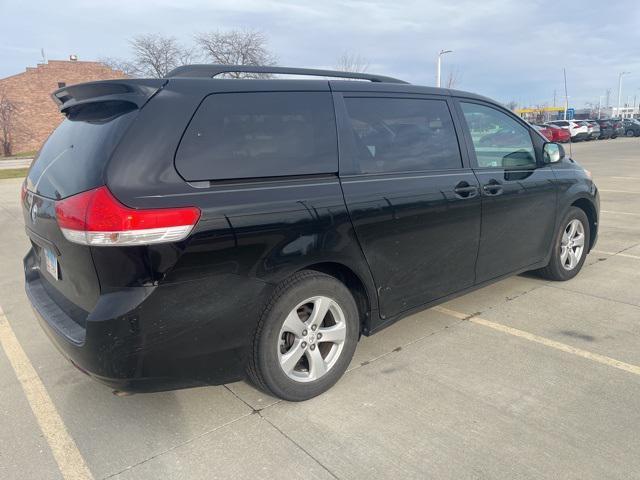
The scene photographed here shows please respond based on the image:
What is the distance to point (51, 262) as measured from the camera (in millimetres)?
2816

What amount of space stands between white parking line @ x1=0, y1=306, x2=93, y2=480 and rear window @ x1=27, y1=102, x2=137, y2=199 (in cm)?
128

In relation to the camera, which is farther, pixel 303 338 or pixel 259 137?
pixel 303 338

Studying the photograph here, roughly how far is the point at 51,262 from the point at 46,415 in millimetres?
906

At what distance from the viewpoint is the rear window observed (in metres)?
2.38

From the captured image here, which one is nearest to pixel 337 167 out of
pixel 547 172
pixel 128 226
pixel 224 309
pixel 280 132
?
pixel 280 132

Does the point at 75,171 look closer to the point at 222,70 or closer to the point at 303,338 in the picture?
the point at 222,70

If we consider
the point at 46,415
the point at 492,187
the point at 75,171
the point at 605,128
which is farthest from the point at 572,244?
the point at 605,128

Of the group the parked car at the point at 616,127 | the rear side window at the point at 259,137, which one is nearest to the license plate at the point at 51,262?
the rear side window at the point at 259,137

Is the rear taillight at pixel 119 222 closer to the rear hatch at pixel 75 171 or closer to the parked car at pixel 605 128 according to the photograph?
the rear hatch at pixel 75 171

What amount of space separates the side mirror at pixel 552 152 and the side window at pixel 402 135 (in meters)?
1.28

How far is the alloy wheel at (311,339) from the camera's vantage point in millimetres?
2848

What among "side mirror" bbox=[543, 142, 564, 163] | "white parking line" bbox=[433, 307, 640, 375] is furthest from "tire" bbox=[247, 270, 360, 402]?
"side mirror" bbox=[543, 142, 564, 163]

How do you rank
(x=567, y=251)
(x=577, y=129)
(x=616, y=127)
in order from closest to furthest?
(x=567, y=251) → (x=577, y=129) → (x=616, y=127)

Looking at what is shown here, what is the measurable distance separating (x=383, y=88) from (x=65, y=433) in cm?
285
